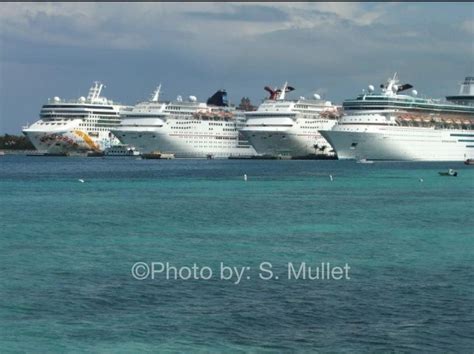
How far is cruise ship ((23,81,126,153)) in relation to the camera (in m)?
114

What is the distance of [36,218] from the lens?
1388 inches

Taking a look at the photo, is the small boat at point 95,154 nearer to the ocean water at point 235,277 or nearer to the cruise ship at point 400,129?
the cruise ship at point 400,129

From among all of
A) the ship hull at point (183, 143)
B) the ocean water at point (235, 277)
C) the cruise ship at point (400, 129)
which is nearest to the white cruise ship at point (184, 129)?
the ship hull at point (183, 143)

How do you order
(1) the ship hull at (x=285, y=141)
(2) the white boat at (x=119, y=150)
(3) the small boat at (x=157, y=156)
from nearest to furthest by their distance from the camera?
(1) the ship hull at (x=285, y=141), (3) the small boat at (x=157, y=156), (2) the white boat at (x=119, y=150)

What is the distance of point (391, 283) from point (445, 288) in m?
1.13

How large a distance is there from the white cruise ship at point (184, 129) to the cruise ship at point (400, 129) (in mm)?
19439

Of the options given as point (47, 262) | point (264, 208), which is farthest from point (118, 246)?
point (264, 208)

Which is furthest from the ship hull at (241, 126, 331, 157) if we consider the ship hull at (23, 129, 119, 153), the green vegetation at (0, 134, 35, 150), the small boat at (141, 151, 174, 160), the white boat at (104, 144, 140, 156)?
the green vegetation at (0, 134, 35, 150)

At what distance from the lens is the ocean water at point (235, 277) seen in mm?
15680

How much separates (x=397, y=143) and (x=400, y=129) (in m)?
1.57

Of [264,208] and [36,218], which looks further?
[264,208]

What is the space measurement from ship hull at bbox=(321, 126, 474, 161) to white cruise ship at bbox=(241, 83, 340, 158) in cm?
1220

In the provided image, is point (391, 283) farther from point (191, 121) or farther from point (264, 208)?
point (191, 121)

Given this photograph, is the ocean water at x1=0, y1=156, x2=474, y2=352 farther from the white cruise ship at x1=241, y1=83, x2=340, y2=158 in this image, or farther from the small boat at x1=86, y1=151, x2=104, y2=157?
the small boat at x1=86, y1=151, x2=104, y2=157
